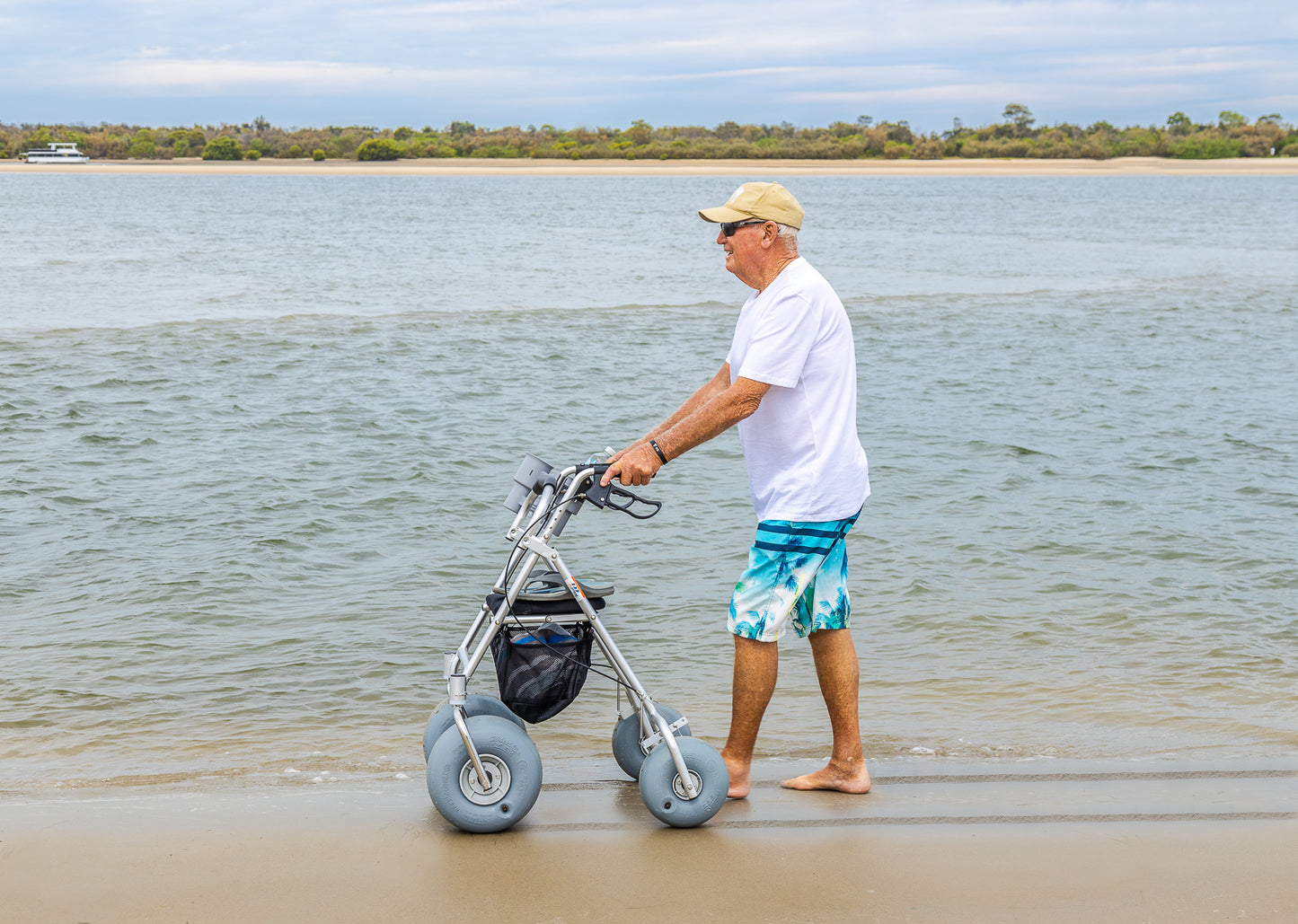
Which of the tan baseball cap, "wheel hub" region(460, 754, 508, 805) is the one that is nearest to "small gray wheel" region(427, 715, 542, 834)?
"wheel hub" region(460, 754, 508, 805)

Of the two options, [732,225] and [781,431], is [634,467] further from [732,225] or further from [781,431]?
[732,225]

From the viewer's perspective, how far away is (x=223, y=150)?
313ft

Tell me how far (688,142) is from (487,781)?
9537 cm

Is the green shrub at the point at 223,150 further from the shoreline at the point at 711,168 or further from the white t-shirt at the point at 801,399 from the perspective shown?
the white t-shirt at the point at 801,399

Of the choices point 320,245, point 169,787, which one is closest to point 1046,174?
point 320,245

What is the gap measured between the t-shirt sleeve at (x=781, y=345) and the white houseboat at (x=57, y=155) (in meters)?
104

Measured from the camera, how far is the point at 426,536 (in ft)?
23.1

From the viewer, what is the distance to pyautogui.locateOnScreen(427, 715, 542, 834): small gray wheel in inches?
126

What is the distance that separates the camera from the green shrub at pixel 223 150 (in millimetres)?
95438

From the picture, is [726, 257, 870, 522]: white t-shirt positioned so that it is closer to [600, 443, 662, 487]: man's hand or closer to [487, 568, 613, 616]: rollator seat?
[600, 443, 662, 487]: man's hand

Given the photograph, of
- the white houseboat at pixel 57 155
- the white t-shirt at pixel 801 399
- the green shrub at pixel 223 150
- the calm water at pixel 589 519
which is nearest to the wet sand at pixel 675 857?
the calm water at pixel 589 519

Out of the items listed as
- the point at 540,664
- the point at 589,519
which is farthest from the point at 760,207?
the point at 589,519

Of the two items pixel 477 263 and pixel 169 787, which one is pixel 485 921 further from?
pixel 477 263

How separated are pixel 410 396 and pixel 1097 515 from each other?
21.0 feet
